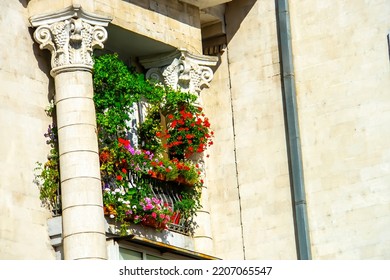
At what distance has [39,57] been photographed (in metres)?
28.4

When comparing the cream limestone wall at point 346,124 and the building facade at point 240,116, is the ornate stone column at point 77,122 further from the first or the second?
the cream limestone wall at point 346,124

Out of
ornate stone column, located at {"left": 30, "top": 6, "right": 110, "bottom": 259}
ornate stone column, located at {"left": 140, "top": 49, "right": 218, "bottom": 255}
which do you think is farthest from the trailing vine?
ornate stone column, located at {"left": 30, "top": 6, "right": 110, "bottom": 259}

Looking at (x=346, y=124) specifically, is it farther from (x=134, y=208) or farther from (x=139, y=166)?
(x=134, y=208)

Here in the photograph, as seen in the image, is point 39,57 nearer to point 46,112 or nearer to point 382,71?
point 46,112

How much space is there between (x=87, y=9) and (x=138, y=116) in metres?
2.50

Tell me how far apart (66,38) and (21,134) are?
5.71 feet

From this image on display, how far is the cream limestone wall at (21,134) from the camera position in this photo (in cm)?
2698

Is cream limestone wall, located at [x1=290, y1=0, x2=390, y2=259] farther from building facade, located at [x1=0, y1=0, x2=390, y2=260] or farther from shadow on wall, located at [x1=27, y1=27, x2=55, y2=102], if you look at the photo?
shadow on wall, located at [x1=27, y1=27, x2=55, y2=102]

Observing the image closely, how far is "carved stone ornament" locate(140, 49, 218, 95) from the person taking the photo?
30562 millimetres

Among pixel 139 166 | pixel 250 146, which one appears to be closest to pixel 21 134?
pixel 139 166

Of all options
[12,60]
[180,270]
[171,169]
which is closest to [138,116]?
[171,169]

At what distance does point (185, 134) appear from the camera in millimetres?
30203

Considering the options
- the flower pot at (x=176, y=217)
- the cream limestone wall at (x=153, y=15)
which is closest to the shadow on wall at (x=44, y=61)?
the cream limestone wall at (x=153, y=15)

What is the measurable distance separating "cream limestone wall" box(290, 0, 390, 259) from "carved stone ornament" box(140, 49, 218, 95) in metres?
1.72
